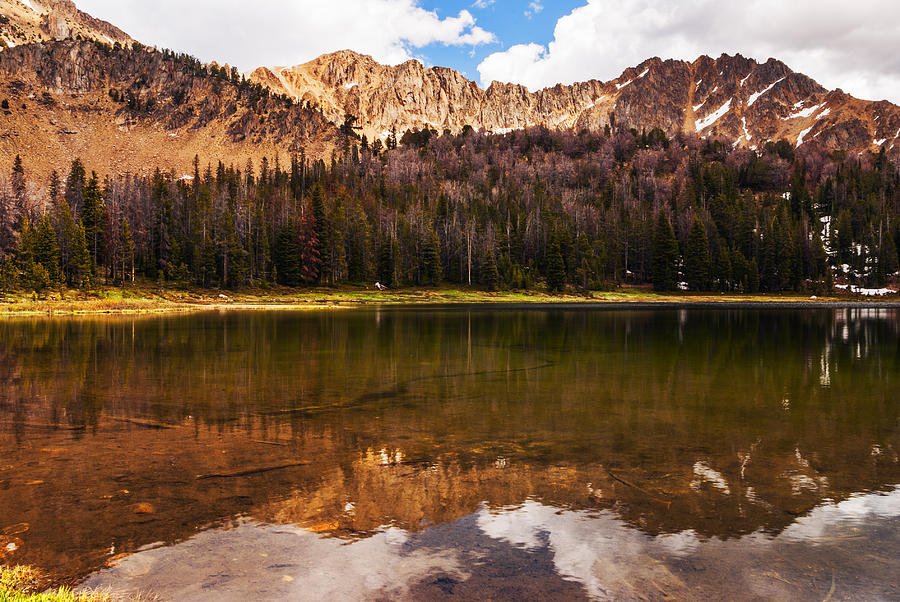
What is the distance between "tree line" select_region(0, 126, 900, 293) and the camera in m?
92.1

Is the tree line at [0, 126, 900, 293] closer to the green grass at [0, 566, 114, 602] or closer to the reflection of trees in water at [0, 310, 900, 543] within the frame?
the reflection of trees in water at [0, 310, 900, 543]

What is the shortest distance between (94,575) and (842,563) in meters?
7.55

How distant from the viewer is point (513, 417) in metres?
12.7

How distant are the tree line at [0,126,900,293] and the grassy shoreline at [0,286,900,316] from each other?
4785 millimetres

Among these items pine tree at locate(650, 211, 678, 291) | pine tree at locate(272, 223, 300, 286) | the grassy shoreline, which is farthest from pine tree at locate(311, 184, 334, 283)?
pine tree at locate(650, 211, 678, 291)

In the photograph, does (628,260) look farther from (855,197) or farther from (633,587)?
(633,587)

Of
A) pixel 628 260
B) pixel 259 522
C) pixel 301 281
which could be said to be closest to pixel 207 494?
pixel 259 522

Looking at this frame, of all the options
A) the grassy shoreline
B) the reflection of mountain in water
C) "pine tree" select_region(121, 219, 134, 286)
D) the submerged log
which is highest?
"pine tree" select_region(121, 219, 134, 286)

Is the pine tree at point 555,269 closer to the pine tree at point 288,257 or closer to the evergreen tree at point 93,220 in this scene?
the pine tree at point 288,257

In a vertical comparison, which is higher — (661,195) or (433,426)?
(661,195)

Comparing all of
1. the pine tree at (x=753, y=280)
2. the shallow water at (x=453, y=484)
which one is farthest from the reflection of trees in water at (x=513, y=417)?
the pine tree at (x=753, y=280)

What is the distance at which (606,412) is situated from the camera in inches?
516

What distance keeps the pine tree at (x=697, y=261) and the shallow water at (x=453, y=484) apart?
108919 mm

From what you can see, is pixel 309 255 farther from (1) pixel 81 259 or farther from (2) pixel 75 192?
(2) pixel 75 192
